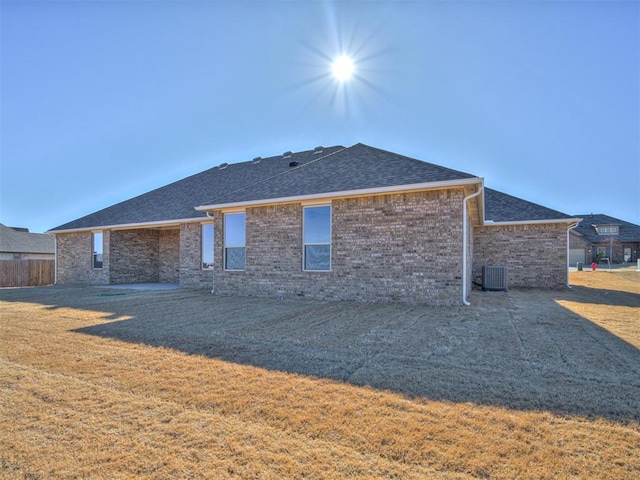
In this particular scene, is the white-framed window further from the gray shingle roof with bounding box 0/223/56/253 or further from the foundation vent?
the foundation vent

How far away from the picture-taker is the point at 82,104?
12617mm

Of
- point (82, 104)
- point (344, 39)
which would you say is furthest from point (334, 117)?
point (82, 104)

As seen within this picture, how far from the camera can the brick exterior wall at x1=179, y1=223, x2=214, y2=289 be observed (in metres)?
13.6

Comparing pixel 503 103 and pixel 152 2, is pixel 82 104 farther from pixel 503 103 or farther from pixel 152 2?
pixel 503 103

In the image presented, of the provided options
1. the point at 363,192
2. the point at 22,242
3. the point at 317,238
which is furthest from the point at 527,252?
the point at 22,242

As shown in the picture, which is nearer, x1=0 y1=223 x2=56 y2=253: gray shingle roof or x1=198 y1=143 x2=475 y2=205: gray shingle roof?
x1=198 y1=143 x2=475 y2=205: gray shingle roof

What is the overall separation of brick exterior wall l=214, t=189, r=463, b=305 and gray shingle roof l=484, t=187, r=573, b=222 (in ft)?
27.1

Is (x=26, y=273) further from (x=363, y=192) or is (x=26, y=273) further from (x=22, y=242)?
(x=363, y=192)

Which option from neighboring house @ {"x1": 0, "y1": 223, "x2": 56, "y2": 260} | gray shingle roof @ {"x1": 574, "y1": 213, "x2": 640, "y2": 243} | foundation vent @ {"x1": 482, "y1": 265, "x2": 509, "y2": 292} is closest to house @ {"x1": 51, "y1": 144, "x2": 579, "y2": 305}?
foundation vent @ {"x1": 482, "y1": 265, "x2": 509, "y2": 292}

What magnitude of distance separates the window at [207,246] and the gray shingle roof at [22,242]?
2567 centimetres

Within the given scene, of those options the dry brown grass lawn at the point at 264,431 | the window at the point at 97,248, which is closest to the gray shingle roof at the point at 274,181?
the window at the point at 97,248

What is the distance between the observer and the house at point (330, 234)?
859 cm

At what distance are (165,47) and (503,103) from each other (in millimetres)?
11972

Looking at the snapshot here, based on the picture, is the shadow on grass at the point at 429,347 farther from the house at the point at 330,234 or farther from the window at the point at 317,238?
the window at the point at 317,238
